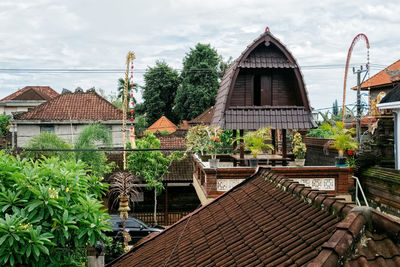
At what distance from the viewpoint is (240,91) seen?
42.4 ft

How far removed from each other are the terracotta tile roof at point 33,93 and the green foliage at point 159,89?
12.4 meters

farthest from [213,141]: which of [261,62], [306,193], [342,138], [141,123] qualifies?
[141,123]

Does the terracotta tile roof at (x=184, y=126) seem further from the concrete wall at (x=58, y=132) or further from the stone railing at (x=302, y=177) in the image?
the stone railing at (x=302, y=177)

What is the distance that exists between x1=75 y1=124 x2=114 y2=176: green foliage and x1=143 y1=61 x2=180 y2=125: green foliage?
25295 millimetres

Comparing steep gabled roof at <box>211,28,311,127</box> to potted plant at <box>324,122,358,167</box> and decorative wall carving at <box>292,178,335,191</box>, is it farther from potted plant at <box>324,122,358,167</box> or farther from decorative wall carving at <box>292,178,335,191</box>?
decorative wall carving at <box>292,178,335,191</box>

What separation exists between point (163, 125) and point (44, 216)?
43.1 m

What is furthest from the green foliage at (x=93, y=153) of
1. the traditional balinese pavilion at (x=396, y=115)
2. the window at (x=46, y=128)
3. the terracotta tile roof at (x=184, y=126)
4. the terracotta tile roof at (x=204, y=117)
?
the terracotta tile roof at (x=184, y=126)

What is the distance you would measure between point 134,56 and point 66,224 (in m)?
15.8

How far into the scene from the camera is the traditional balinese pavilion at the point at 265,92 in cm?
1234

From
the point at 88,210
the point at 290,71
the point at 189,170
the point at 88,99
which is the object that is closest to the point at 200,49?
the point at 88,99

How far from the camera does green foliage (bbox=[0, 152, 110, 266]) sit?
17.3 feet

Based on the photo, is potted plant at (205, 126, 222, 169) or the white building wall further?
the white building wall

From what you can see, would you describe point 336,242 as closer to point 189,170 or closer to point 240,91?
point 240,91

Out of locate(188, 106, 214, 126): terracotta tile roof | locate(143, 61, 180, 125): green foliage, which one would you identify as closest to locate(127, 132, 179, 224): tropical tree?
locate(188, 106, 214, 126): terracotta tile roof
